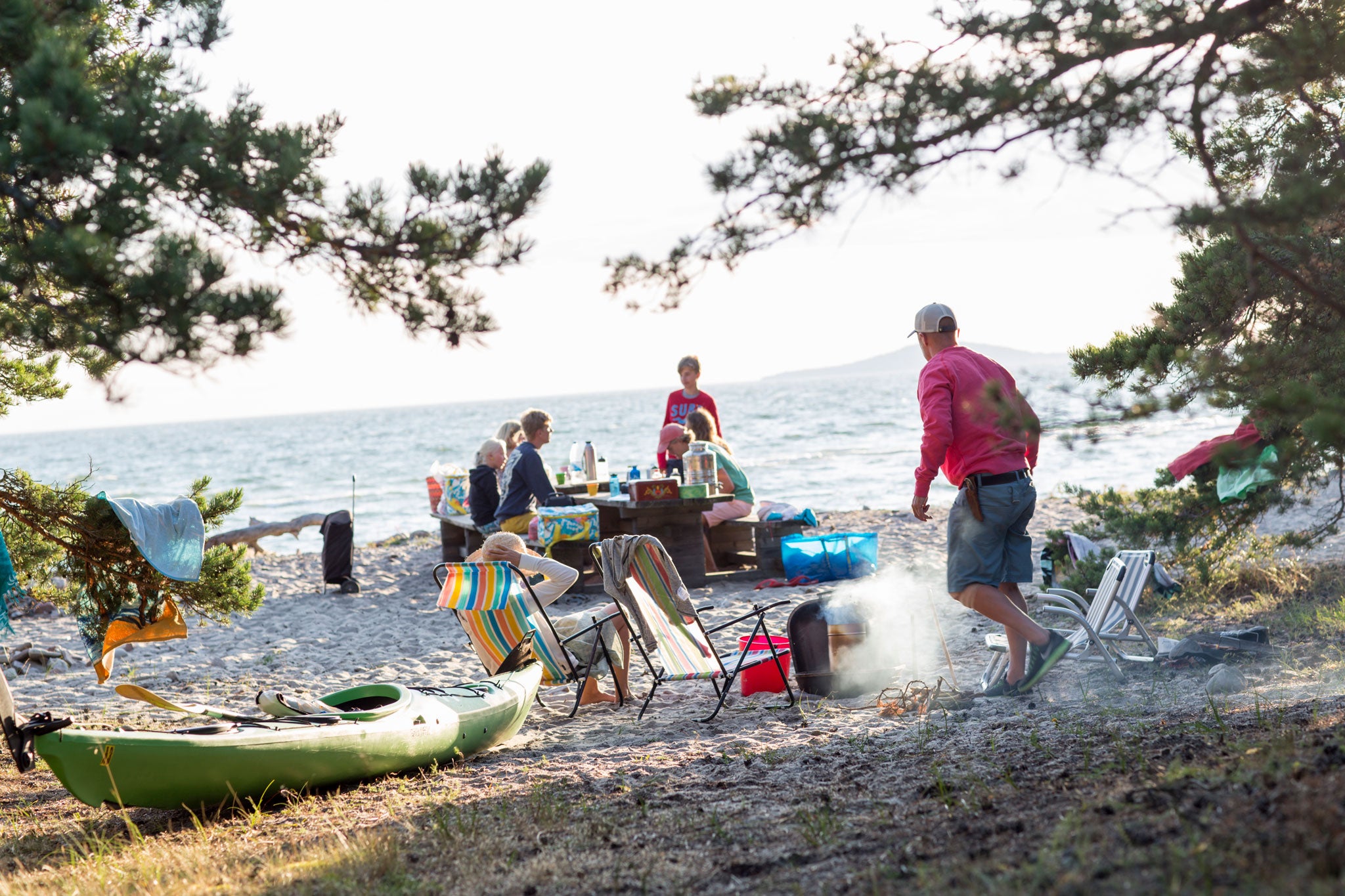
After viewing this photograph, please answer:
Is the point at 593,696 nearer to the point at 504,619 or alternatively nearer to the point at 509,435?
the point at 504,619

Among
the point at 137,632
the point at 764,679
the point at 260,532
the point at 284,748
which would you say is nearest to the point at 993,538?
the point at 764,679

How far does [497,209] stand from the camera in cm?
345

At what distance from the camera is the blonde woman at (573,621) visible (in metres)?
5.75

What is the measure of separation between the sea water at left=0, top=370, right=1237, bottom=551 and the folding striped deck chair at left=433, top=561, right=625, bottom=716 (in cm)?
188

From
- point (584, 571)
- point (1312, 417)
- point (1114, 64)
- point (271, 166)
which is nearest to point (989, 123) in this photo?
point (1114, 64)

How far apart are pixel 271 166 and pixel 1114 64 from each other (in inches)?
100

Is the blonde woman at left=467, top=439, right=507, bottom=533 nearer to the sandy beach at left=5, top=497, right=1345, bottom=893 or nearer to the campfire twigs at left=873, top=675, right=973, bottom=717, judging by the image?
the sandy beach at left=5, top=497, right=1345, bottom=893

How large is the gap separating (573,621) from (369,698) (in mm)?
1381

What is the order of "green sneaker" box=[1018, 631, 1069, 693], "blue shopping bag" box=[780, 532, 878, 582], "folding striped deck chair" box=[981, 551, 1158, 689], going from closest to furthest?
"green sneaker" box=[1018, 631, 1069, 693] < "folding striped deck chair" box=[981, 551, 1158, 689] < "blue shopping bag" box=[780, 532, 878, 582]

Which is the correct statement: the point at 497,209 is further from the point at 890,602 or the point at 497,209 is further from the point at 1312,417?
the point at 890,602

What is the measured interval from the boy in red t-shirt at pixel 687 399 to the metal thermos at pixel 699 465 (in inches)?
13.6

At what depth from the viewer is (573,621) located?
600 cm

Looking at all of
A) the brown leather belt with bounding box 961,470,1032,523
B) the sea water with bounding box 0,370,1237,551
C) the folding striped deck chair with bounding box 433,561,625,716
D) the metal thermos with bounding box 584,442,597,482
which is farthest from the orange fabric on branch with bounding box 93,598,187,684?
the metal thermos with bounding box 584,442,597,482

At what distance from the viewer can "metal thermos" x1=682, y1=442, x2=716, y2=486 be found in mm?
8930
